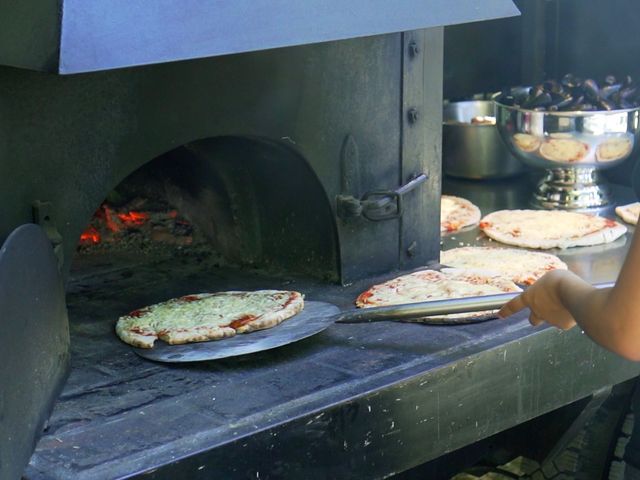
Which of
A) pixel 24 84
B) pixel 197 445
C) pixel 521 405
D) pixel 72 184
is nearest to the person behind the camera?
pixel 197 445

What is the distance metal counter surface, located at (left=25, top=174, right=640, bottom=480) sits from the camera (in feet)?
6.41

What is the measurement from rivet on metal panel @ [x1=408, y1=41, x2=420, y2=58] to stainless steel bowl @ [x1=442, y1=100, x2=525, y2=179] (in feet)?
4.46

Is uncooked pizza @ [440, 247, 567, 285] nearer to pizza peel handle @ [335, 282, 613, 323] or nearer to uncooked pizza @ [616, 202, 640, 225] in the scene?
uncooked pizza @ [616, 202, 640, 225]

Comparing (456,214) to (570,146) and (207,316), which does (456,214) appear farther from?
(207,316)

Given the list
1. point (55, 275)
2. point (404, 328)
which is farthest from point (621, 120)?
point (55, 275)

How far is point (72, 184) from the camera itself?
2.32 metres

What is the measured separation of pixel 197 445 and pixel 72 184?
2.31 feet

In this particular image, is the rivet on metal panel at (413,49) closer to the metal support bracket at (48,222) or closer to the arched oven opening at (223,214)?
the arched oven opening at (223,214)

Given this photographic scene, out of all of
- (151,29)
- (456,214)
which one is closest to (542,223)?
(456,214)

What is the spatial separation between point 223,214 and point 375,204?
19.4 inches

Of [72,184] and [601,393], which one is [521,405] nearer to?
[601,393]

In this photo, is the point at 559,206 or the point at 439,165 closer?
the point at 439,165

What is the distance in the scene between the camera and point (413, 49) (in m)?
2.88

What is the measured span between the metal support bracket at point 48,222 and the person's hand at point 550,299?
100 centimetres
